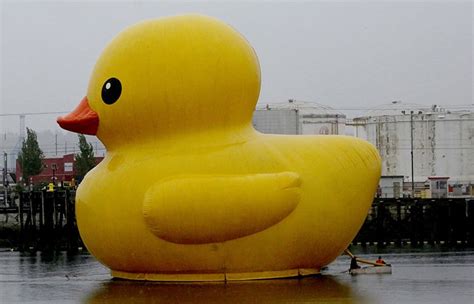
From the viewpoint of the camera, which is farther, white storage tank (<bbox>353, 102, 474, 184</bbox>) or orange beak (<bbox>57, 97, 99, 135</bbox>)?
white storage tank (<bbox>353, 102, 474, 184</bbox>)

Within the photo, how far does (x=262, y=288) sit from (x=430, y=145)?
56.6 metres

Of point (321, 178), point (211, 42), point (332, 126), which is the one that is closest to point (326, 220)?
point (321, 178)

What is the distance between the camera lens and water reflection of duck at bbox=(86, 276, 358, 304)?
14.1 meters

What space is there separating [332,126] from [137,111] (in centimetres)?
5608

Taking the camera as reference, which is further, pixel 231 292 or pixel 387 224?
pixel 387 224

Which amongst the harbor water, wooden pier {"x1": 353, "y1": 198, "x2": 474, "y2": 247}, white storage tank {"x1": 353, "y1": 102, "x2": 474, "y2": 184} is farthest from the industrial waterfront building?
the harbor water

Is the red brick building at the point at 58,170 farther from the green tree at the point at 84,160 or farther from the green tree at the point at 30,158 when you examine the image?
the green tree at the point at 84,160

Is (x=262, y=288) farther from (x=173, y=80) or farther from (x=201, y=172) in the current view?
(x=173, y=80)

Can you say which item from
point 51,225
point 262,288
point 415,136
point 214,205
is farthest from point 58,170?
point 262,288

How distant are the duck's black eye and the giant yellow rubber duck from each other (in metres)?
0.02

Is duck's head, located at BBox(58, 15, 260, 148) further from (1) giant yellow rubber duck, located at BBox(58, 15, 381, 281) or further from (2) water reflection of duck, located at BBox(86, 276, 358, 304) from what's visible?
(2) water reflection of duck, located at BBox(86, 276, 358, 304)

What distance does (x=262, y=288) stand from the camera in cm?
1528

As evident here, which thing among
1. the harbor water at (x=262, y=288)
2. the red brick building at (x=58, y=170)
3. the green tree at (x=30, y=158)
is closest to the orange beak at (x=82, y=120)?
the harbor water at (x=262, y=288)

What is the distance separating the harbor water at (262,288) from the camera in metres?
14.2
